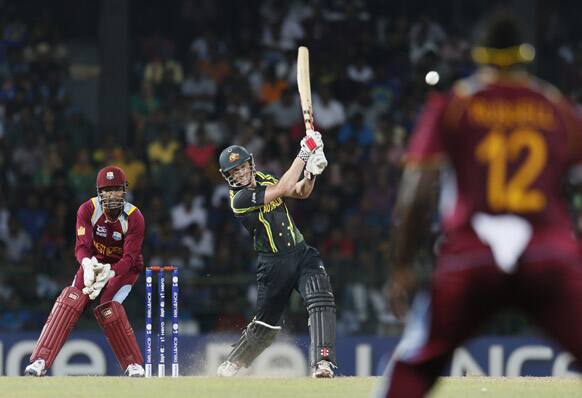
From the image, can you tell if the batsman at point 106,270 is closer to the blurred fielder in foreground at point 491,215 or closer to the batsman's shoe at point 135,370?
the batsman's shoe at point 135,370

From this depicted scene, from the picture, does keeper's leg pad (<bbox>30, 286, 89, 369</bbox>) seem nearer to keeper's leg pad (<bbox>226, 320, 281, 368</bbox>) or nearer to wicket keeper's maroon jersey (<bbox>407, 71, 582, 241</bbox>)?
keeper's leg pad (<bbox>226, 320, 281, 368</bbox>)

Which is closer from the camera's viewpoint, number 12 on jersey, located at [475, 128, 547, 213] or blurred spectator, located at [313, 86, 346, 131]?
number 12 on jersey, located at [475, 128, 547, 213]

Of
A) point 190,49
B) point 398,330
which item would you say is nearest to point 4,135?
point 190,49

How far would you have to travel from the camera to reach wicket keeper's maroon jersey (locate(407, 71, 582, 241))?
486cm

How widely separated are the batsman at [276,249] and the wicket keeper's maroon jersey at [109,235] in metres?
0.79

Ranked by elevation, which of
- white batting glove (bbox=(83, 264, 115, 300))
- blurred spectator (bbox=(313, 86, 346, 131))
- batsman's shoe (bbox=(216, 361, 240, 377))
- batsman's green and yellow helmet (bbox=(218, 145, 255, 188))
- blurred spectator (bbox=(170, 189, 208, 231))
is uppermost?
blurred spectator (bbox=(313, 86, 346, 131))

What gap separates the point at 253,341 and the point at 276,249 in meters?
0.70

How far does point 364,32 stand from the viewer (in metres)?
18.0

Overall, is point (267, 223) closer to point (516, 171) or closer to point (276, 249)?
point (276, 249)

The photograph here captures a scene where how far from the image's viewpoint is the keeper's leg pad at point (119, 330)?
415 inches

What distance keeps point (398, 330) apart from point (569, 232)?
29.6ft

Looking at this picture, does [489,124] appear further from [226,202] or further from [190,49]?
[190,49]

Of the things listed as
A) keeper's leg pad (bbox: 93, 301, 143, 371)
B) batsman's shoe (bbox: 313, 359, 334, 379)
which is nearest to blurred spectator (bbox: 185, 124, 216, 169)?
keeper's leg pad (bbox: 93, 301, 143, 371)

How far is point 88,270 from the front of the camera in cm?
1038
